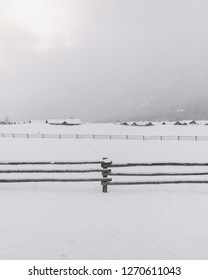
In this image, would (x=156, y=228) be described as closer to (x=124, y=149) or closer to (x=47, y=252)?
(x=47, y=252)

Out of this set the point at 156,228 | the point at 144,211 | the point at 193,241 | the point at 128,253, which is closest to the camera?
the point at 128,253

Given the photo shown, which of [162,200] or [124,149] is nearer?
[162,200]

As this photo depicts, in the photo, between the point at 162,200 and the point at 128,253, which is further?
the point at 162,200

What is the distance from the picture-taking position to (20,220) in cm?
867

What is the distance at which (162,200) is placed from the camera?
1148cm

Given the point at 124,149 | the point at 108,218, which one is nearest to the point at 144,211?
the point at 108,218
